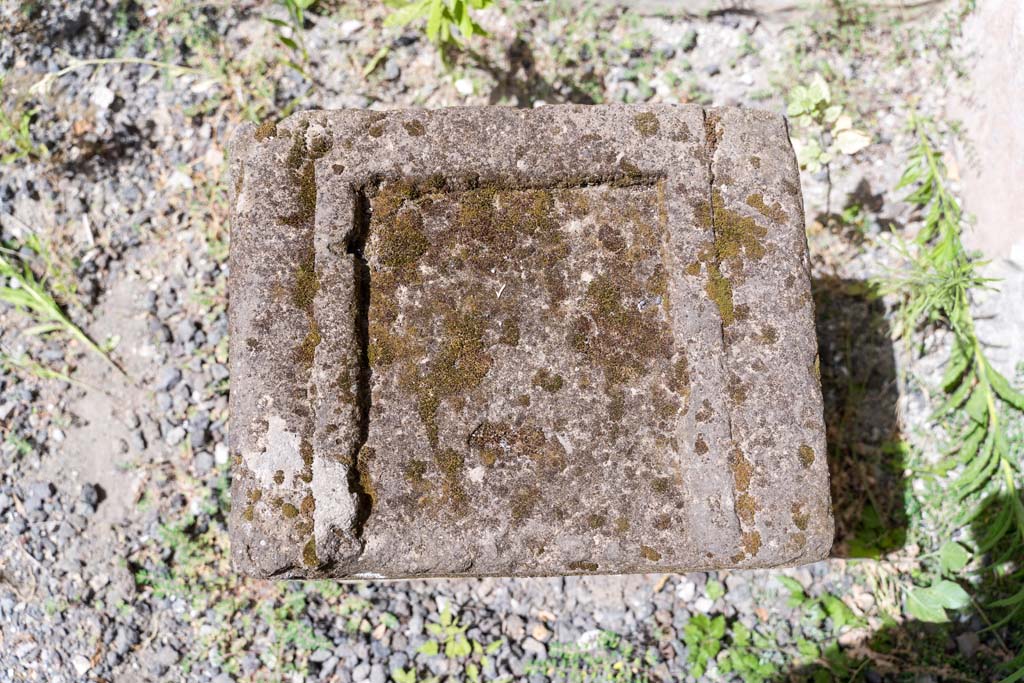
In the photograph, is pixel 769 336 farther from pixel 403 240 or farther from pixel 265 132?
pixel 265 132

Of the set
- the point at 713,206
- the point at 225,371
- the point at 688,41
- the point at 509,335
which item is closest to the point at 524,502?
the point at 509,335

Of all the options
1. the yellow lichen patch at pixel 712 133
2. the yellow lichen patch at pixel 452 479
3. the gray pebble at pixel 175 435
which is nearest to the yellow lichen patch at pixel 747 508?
the yellow lichen patch at pixel 452 479

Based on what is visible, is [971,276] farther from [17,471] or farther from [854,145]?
[17,471]

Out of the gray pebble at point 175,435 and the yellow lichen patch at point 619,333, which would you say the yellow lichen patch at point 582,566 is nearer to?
the yellow lichen patch at point 619,333

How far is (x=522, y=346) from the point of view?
78.5 inches

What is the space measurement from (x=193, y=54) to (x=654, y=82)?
76.0 inches

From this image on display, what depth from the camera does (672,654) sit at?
9.46ft

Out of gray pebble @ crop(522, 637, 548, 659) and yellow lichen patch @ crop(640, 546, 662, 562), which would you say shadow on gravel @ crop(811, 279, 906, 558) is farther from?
yellow lichen patch @ crop(640, 546, 662, 562)

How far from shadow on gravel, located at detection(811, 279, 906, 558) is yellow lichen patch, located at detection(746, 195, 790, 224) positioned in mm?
1178

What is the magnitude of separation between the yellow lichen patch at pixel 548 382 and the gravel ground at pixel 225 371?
1266 millimetres

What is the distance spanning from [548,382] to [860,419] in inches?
65.3

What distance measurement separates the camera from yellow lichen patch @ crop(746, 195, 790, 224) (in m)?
2.00

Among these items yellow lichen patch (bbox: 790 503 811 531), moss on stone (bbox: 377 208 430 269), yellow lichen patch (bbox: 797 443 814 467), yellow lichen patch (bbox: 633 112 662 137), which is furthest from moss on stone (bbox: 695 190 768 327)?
moss on stone (bbox: 377 208 430 269)

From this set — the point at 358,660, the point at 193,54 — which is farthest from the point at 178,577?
the point at 193,54
